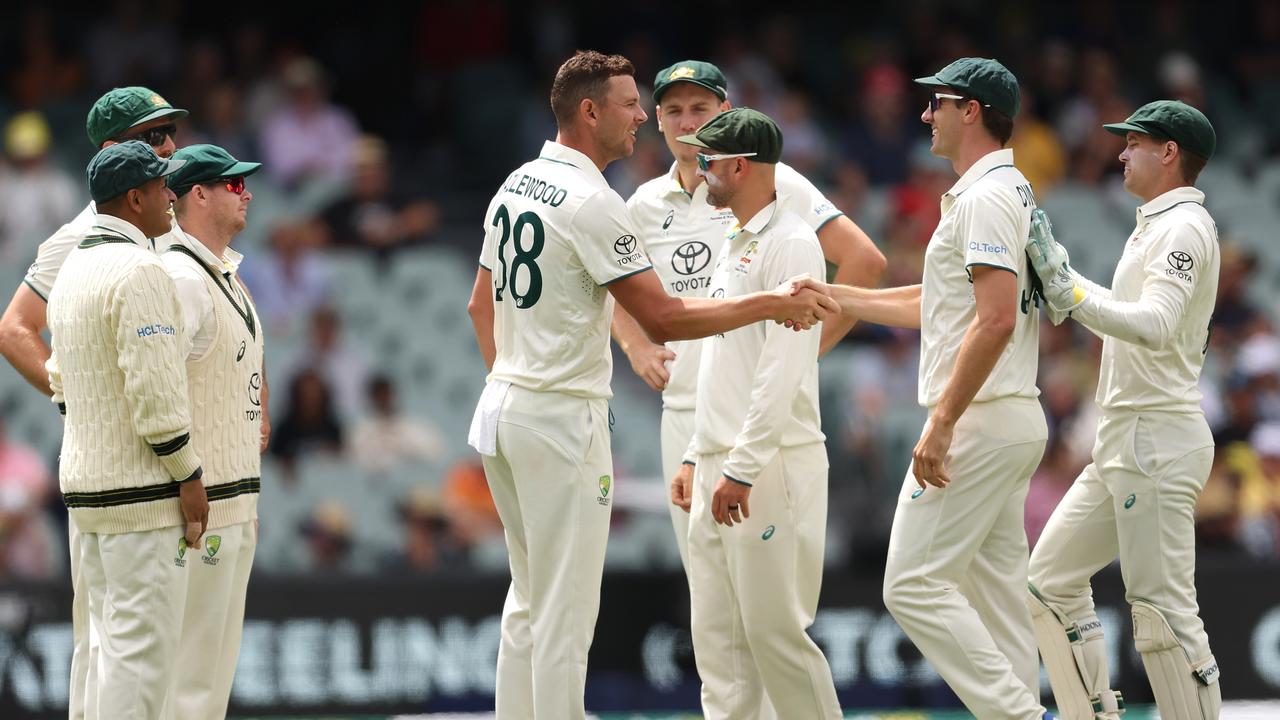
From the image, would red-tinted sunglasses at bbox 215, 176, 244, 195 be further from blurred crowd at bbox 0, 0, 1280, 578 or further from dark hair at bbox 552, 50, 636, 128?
blurred crowd at bbox 0, 0, 1280, 578

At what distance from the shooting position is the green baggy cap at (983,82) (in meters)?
6.07

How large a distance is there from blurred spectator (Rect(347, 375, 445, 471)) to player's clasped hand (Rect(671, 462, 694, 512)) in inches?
209

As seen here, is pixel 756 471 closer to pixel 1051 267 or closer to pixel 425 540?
pixel 1051 267

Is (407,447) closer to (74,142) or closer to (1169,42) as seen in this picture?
(74,142)

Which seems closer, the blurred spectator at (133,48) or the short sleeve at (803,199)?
the short sleeve at (803,199)

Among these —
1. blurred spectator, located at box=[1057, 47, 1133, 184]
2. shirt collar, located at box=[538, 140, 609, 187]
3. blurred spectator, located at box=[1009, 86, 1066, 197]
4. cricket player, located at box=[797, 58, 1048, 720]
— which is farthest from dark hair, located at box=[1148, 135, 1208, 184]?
blurred spectator, located at box=[1057, 47, 1133, 184]

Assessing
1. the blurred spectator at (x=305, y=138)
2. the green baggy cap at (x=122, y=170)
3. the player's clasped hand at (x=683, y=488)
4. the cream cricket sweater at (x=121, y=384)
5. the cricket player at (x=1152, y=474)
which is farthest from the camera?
the blurred spectator at (x=305, y=138)

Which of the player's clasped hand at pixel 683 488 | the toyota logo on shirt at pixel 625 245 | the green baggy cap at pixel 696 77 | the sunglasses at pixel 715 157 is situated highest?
the green baggy cap at pixel 696 77

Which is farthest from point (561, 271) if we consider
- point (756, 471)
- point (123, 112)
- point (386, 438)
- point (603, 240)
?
point (386, 438)

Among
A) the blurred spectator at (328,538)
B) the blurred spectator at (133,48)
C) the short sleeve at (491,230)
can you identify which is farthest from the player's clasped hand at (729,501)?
the blurred spectator at (133,48)

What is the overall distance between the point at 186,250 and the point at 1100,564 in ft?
12.3

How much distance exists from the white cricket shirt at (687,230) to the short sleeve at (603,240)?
1111 millimetres

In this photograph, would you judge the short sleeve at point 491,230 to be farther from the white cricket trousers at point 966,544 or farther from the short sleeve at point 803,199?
the white cricket trousers at point 966,544

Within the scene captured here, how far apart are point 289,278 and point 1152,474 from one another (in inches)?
307
